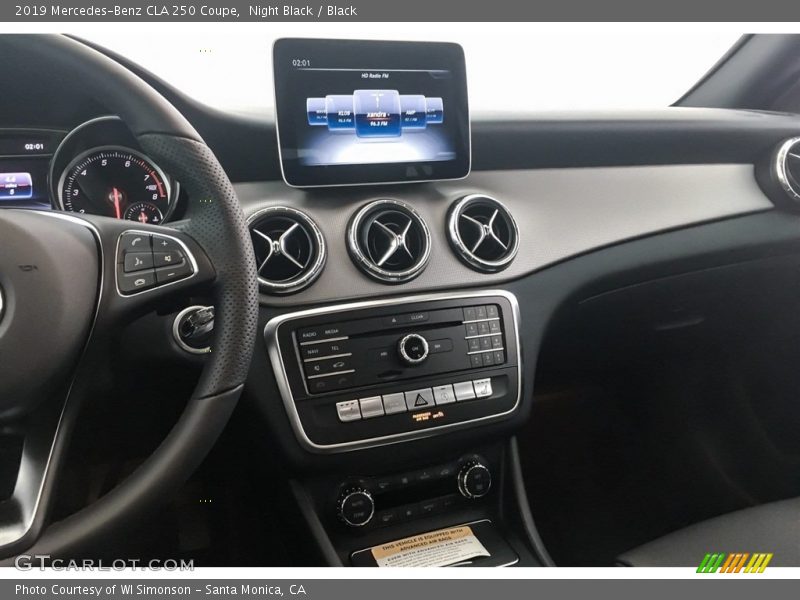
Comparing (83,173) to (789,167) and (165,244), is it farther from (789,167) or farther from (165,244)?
(789,167)

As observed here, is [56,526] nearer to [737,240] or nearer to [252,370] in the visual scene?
[252,370]

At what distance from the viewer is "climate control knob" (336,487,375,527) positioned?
112cm

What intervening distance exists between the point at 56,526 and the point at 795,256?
1.59 metres

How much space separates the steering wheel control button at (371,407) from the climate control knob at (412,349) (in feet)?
0.27

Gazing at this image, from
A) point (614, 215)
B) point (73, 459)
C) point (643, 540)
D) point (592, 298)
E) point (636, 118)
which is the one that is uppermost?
point (636, 118)

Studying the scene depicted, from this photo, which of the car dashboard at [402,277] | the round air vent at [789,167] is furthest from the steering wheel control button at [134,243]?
the round air vent at [789,167]

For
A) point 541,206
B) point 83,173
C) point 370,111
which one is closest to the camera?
point 83,173

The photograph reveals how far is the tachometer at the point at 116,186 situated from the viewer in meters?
1.02

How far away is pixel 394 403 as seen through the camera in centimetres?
112

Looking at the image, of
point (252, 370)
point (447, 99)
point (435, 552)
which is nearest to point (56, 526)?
point (252, 370)

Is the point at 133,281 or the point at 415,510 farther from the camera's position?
the point at 415,510

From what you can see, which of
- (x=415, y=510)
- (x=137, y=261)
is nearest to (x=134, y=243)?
(x=137, y=261)

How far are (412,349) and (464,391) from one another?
13 centimetres

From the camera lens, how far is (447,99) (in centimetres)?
116
